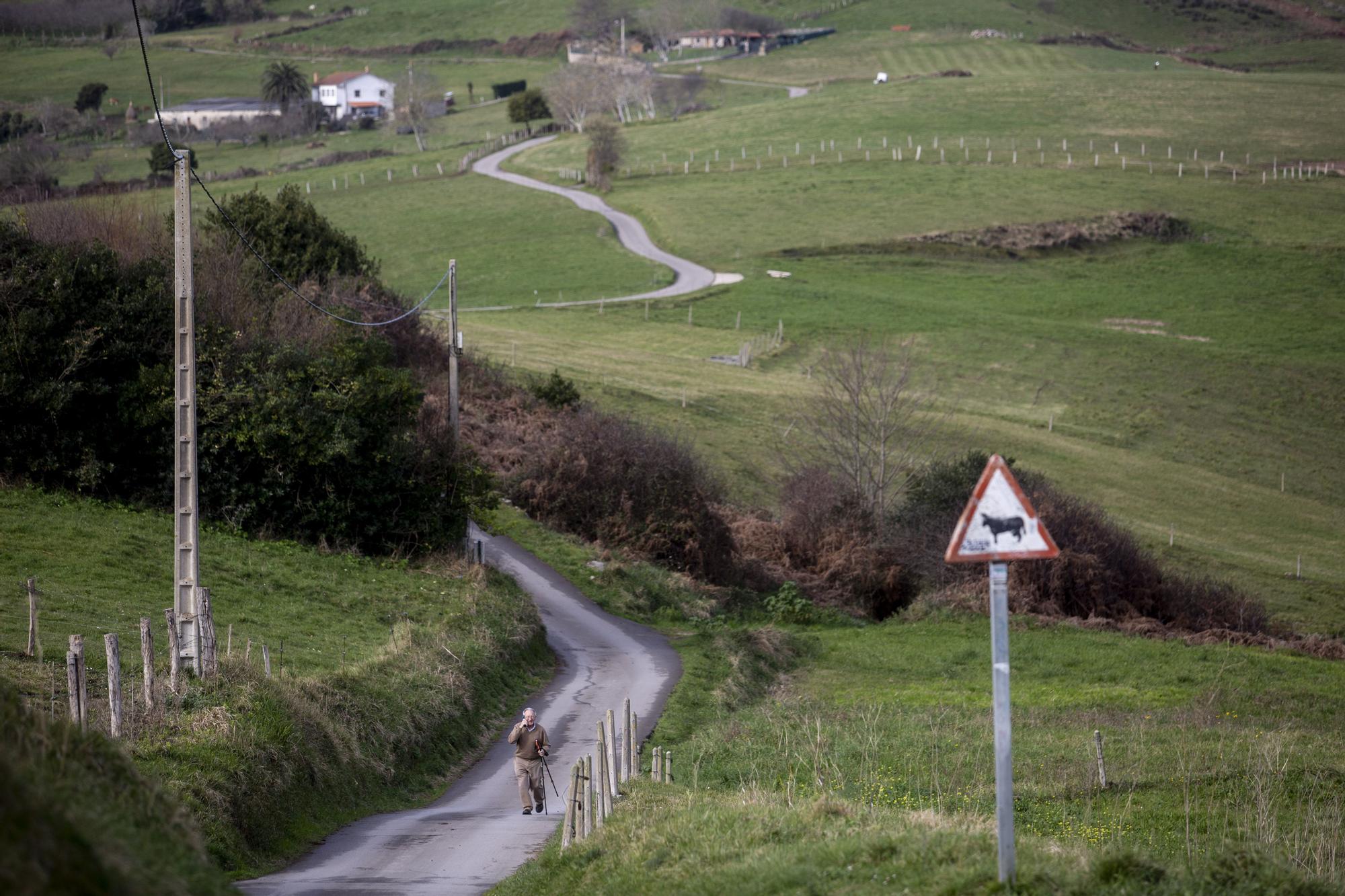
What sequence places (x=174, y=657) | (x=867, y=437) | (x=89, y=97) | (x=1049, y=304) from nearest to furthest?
(x=174, y=657)
(x=867, y=437)
(x=1049, y=304)
(x=89, y=97)

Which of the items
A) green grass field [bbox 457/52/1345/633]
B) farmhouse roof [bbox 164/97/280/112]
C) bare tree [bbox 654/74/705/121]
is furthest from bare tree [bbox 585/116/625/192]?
farmhouse roof [bbox 164/97/280/112]

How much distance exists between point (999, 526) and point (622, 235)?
95.9 meters

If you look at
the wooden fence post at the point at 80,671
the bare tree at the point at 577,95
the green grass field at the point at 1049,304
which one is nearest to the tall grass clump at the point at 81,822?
the wooden fence post at the point at 80,671

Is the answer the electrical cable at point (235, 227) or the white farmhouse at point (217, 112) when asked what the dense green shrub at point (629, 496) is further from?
the white farmhouse at point (217, 112)

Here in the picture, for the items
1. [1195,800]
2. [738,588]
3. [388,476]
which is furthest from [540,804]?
[738,588]

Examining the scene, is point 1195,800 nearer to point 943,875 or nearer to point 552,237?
point 943,875

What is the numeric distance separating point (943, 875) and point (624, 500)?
35658 millimetres

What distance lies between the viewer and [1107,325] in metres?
84.1

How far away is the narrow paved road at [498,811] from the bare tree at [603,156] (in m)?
86.4

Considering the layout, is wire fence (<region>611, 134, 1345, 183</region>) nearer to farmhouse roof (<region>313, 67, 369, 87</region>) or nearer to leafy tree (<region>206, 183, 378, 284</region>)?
farmhouse roof (<region>313, 67, 369, 87</region>)

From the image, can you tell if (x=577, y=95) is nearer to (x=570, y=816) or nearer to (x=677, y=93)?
(x=677, y=93)

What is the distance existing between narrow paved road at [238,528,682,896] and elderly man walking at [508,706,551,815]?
0.98 ft

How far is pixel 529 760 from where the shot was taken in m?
18.7

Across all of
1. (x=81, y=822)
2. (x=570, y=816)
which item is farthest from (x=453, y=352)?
(x=81, y=822)
